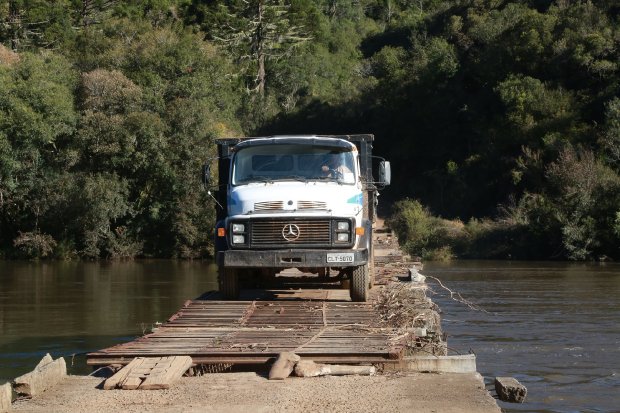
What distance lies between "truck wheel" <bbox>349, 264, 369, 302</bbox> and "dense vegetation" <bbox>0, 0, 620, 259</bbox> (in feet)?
93.4

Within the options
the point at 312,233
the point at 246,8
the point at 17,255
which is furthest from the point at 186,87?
the point at 312,233

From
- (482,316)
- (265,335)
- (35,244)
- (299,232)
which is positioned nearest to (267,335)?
(265,335)

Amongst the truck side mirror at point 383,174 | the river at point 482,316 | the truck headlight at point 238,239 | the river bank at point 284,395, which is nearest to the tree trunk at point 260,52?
the river at point 482,316

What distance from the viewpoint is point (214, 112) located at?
51906mm

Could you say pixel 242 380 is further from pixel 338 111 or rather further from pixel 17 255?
pixel 338 111

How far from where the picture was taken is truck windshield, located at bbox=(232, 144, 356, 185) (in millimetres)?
16031

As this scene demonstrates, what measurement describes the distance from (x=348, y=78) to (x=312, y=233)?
64619 mm

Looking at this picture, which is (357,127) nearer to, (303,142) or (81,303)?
(81,303)

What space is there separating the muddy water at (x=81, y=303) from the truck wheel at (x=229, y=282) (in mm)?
2464

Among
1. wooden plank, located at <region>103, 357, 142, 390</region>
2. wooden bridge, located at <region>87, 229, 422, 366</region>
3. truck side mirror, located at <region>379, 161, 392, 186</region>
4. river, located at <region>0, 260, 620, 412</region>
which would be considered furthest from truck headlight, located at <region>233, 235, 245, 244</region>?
wooden plank, located at <region>103, 357, 142, 390</region>

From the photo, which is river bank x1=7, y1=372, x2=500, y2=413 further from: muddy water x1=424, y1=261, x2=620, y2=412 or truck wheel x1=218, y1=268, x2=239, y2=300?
truck wheel x1=218, y1=268, x2=239, y2=300

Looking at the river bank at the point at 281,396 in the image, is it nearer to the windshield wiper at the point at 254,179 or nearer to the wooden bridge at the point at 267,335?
the wooden bridge at the point at 267,335

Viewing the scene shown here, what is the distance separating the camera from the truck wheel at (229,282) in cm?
1594

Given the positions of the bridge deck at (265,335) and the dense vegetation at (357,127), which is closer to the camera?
the bridge deck at (265,335)
